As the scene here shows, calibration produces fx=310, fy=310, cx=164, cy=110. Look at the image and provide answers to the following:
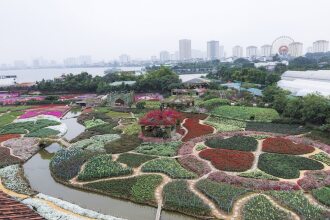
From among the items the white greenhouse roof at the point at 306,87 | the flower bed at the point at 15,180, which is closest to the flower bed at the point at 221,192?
the flower bed at the point at 15,180

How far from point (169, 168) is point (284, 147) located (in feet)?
36.1

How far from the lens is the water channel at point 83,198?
57.7 feet

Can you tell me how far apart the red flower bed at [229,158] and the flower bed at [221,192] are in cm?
297

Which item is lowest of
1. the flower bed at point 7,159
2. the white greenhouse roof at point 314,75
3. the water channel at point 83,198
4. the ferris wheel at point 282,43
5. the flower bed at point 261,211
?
the water channel at point 83,198

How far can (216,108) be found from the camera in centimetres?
4388

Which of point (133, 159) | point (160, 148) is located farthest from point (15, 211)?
point (160, 148)

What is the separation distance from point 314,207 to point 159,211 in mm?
8516

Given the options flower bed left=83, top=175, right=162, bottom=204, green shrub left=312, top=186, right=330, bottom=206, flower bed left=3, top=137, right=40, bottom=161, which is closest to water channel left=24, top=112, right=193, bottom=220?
flower bed left=83, top=175, right=162, bottom=204

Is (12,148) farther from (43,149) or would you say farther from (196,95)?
(196,95)

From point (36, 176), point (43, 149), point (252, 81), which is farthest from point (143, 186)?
point (252, 81)

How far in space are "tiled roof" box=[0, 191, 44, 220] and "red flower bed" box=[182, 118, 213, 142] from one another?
17.3 m

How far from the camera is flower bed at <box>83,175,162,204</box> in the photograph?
62.9ft

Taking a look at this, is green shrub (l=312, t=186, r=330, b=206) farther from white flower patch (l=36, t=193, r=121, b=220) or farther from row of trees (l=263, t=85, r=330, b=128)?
row of trees (l=263, t=85, r=330, b=128)

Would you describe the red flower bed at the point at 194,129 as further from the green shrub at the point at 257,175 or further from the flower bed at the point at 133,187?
the flower bed at the point at 133,187
